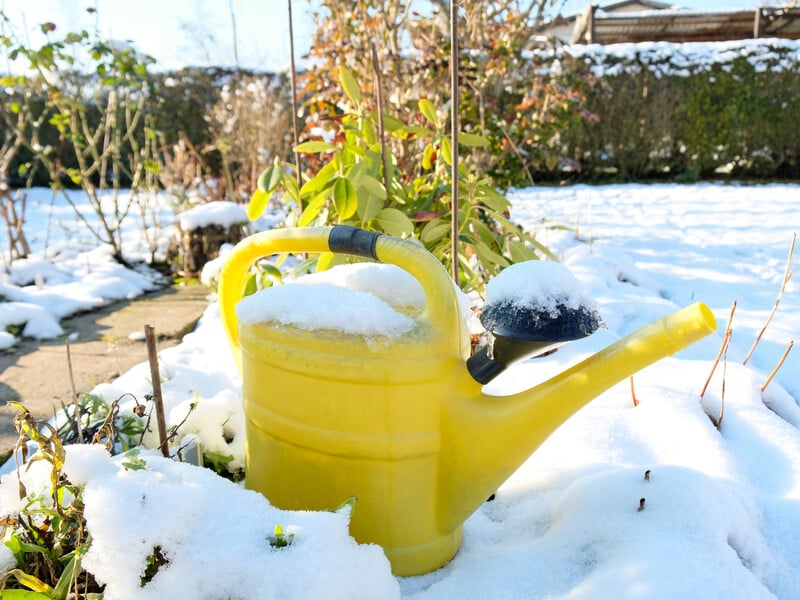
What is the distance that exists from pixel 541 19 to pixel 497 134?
2.57ft

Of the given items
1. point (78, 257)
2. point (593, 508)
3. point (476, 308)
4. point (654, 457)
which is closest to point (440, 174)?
point (476, 308)

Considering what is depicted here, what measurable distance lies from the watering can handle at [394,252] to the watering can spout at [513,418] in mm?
83

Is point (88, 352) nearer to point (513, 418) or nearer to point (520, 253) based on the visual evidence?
point (520, 253)

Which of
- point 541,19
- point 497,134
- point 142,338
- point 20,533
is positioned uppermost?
point 541,19

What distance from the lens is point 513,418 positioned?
2.59ft

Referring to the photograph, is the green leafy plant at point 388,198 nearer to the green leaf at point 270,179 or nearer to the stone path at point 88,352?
the green leaf at point 270,179

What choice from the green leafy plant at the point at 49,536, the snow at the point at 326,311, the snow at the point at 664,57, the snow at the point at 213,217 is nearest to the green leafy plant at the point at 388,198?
the snow at the point at 326,311

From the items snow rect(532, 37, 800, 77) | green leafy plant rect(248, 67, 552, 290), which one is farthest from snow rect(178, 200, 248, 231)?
snow rect(532, 37, 800, 77)

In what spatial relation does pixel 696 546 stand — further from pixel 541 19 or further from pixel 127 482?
pixel 541 19

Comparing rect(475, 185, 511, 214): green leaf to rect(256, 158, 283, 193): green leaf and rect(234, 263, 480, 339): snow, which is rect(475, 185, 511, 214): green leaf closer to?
rect(256, 158, 283, 193): green leaf

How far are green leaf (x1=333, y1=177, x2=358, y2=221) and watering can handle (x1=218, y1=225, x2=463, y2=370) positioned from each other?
0.34 metres

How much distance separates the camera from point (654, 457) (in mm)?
1101

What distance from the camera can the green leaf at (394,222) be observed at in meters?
1.36

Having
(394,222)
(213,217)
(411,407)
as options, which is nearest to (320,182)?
(394,222)
